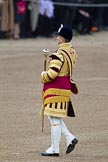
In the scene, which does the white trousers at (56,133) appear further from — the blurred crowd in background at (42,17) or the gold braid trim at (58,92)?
the blurred crowd in background at (42,17)

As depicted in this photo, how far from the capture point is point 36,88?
1627 cm

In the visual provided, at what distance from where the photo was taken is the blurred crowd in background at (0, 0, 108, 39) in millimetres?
24075

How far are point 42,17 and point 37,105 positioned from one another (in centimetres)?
1123

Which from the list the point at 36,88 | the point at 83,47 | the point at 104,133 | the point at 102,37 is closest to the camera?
the point at 104,133

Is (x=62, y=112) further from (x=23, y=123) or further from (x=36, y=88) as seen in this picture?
(x=36, y=88)

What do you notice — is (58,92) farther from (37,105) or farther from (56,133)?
(37,105)

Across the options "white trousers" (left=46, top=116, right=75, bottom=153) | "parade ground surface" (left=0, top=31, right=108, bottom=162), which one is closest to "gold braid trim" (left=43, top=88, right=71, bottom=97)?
"white trousers" (left=46, top=116, right=75, bottom=153)

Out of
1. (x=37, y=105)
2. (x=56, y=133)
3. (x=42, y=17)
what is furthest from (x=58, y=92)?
(x=42, y=17)

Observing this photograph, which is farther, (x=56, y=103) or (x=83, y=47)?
(x=83, y=47)

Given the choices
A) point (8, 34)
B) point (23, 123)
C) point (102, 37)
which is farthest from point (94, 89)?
point (102, 37)

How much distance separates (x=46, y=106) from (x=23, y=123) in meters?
2.48

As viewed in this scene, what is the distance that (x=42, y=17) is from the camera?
82.8ft

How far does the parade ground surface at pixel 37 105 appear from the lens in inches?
412

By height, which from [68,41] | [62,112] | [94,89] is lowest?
[94,89]
